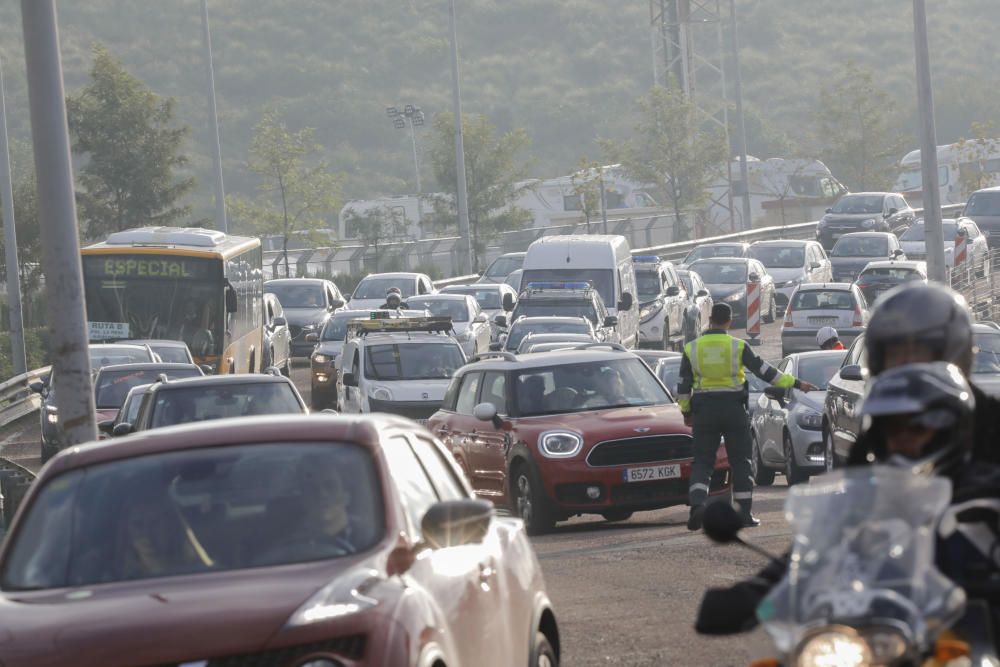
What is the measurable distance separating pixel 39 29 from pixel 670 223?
59.7 metres

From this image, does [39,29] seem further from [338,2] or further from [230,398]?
[338,2]

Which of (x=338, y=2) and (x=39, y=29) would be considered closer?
(x=39, y=29)

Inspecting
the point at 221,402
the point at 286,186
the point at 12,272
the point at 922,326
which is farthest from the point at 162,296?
the point at 286,186

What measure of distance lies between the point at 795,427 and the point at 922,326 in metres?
16.3

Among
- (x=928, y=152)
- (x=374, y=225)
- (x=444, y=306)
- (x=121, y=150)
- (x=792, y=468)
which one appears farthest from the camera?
(x=374, y=225)

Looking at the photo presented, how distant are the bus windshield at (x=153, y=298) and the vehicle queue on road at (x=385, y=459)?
2.5 inches

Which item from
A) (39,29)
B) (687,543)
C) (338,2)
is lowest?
(687,543)

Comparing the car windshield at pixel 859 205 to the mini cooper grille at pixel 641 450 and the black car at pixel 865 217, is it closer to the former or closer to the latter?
the black car at pixel 865 217

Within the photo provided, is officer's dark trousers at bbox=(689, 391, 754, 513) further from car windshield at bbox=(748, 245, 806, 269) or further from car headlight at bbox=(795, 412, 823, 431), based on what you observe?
car windshield at bbox=(748, 245, 806, 269)

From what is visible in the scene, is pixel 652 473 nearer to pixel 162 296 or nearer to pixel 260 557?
pixel 260 557

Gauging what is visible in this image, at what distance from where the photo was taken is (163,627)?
5.25 metres

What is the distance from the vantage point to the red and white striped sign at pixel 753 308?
42438mm

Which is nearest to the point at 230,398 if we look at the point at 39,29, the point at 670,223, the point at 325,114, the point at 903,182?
the point at 39,29

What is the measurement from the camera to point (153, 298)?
1323 inches
